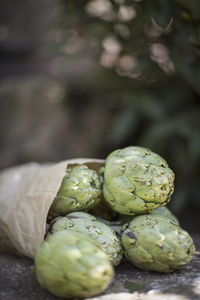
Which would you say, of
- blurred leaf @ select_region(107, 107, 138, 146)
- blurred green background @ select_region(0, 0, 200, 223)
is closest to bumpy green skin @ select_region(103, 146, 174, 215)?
blurred green background @ select_region(0, 0, 200, 223)

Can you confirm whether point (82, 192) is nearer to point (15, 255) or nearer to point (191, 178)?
point (15, 255)

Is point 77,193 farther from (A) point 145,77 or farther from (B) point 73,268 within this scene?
(A) point 145,77

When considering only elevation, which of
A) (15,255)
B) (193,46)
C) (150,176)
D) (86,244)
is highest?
(193,46)

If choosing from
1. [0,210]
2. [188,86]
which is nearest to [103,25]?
[188,86]

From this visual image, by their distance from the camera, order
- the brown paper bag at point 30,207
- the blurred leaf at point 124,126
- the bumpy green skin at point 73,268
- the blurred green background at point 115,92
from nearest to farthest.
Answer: the bumpy green skin at point 73,268
the brown paper bag at point 30,207
the blurred green background at point 115,92
the blurred leaf at point 124,126

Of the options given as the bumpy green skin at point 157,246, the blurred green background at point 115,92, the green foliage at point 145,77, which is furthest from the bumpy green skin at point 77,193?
the green foliage at point 145,77

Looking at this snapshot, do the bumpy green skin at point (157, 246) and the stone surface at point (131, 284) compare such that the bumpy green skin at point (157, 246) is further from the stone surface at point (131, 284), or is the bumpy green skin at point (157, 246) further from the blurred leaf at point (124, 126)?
the blurred leaf at point (124, 126)
